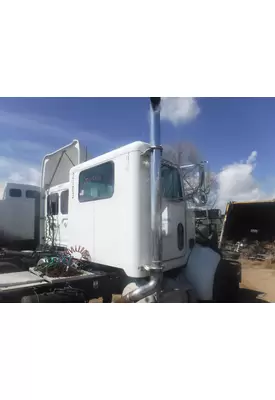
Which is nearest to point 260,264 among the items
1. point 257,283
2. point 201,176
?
point 257,283

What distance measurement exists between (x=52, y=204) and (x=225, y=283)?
10.0 ft

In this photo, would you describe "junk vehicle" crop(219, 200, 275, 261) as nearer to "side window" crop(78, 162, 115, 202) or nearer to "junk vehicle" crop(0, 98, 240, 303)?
"junk vehicle" crop(0, 98, 240, 303)

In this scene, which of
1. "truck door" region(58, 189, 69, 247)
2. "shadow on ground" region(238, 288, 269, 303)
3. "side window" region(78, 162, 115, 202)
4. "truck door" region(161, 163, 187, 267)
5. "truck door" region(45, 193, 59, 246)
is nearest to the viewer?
"side window" region(78, 162, 115, 202)

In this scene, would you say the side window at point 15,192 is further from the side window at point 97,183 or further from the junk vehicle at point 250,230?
the junk vehicle at point 250,230

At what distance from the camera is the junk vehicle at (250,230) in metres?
7.55

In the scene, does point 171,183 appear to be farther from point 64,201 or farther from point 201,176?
point 64,201

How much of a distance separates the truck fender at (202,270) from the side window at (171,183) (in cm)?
83

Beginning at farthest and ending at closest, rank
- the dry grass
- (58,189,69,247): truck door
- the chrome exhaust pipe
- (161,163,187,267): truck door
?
the dry grass, (58,189,69,247): truck door, (161,163,187,267): truck door, the chrome exhaust pipe

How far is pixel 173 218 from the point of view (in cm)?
309

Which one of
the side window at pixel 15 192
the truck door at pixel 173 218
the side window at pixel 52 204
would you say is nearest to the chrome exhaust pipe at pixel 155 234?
the truck door at pixel 173 218

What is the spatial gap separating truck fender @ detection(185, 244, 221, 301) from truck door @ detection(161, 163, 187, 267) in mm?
141

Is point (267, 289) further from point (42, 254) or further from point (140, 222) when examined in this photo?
point (42, 254)

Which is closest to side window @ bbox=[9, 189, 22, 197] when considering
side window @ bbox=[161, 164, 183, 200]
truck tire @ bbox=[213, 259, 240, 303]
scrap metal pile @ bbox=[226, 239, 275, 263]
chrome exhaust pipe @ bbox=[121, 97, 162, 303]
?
side window @ bbox=[161, 164, 183, 200]

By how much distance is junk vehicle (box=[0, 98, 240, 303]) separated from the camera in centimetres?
254
